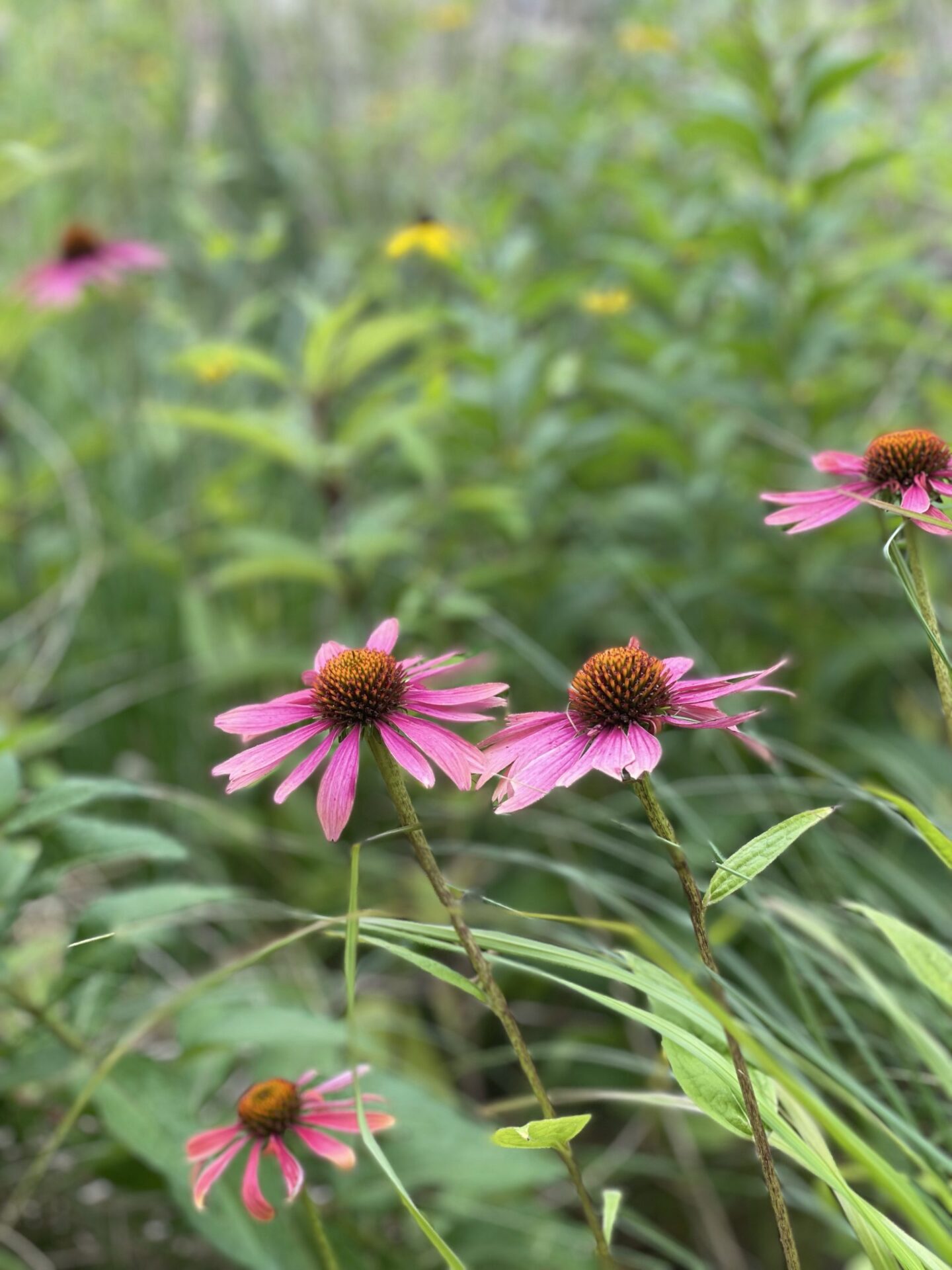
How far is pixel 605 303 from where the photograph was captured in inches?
72.2

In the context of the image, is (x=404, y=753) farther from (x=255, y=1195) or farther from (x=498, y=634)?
(x=498, y=634)

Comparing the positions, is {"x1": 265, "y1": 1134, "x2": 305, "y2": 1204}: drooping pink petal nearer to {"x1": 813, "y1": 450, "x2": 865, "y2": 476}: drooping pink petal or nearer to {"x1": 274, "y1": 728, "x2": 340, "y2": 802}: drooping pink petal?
{"x1": 274, "y1": 728, "x2": 340, "y2": 802}: drooping pink petal

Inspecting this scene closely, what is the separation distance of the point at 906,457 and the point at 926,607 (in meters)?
0.08

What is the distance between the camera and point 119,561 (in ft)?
5.86

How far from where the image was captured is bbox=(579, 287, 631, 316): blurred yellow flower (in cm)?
182

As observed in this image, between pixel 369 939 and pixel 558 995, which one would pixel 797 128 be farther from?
pixel 369 939

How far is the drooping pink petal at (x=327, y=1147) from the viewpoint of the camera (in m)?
0.56

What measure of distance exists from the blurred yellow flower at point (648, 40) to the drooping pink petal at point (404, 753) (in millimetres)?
2364

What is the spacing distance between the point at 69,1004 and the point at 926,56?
267 cm

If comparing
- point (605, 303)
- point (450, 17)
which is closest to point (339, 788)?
point (605, 303)

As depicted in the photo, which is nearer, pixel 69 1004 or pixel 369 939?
pixel 369 939

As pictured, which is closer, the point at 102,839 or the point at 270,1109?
the point at 270,1109

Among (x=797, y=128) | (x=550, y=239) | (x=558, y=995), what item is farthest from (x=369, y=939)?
(x=550, y=239)

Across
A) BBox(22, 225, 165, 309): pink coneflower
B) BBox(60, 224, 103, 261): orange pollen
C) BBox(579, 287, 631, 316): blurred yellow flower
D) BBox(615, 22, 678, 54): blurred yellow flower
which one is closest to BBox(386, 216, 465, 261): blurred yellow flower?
BBox(579, 287, 631, 316): blurred yellow flower
